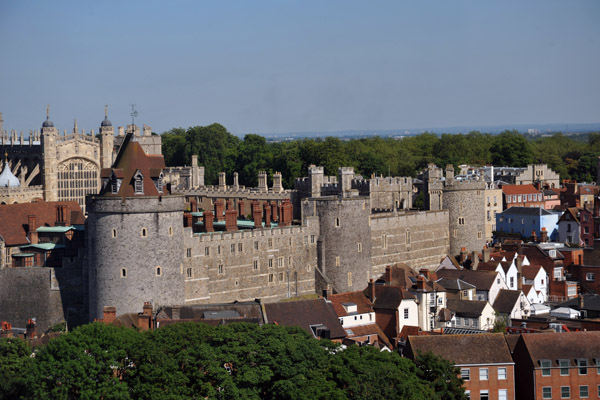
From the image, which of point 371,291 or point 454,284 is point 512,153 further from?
point 371,291

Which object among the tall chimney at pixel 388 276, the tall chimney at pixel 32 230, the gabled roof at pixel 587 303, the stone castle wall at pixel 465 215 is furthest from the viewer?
the stone castle wall at pixel 465 215

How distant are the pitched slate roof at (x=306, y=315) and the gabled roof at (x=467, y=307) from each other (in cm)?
829

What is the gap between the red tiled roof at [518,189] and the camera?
9975 centimetres

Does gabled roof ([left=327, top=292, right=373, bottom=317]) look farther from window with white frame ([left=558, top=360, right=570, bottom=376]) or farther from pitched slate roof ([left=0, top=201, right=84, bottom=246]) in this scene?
pitched slate roof ([left=0, top=201, right=84, bottom=246])

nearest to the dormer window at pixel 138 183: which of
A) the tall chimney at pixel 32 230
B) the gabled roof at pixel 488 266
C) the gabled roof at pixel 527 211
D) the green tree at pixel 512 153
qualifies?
the tall chimney at pixel 32 230

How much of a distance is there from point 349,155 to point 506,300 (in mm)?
55993

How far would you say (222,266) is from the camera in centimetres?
6109

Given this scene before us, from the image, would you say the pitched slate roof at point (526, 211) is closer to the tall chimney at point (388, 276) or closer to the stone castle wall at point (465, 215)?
the stone castle wall at point (465, 215)

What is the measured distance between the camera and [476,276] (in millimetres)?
67125

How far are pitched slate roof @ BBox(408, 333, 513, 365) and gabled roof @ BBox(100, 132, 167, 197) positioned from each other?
1434 centimetres

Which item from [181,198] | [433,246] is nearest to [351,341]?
[181,198]

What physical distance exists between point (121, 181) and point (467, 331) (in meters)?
17.4

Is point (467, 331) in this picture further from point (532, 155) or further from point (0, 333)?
point (532, 155)

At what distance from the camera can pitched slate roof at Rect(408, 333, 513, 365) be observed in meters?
50.2
